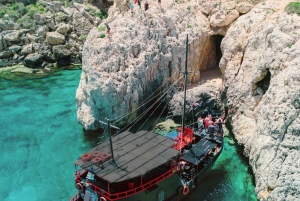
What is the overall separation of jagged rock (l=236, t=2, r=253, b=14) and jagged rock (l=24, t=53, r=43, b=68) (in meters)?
30.9

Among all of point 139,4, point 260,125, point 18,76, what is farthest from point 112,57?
point 18,76

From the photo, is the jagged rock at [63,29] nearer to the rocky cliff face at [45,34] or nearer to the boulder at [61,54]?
the rocky cliff face at [45,34]

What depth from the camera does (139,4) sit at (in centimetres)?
3344

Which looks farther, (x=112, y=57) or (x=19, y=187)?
(x=112, y=57)

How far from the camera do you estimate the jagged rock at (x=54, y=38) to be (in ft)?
165

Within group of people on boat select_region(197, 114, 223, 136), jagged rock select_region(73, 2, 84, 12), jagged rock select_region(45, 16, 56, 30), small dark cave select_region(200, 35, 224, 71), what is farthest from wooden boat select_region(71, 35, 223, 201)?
jagged rock select_region(73, 2, 84, 12)

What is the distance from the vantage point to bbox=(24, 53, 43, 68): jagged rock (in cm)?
4909

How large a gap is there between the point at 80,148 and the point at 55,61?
26228 millimetres

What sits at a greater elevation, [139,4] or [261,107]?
[139,4]

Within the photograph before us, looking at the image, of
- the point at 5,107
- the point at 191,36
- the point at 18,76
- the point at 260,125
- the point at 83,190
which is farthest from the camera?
the point at 18,76

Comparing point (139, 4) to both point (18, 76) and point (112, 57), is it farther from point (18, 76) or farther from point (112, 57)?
point (18, 76)

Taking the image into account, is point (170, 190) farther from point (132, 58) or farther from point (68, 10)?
point (68, 10)

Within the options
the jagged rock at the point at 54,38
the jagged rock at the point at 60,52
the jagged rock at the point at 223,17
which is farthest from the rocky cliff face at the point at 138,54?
the jagged rock at the point at 54,38

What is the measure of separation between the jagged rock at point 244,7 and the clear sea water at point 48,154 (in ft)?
43.9
